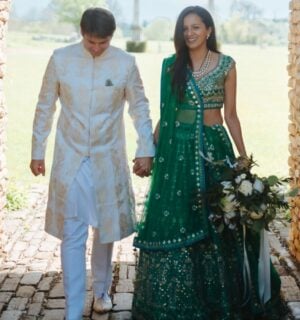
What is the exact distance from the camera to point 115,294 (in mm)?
5086

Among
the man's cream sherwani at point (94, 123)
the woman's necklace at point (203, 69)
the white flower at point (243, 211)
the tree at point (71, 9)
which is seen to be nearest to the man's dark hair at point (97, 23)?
the man's cream sherwani at point (94, 123)

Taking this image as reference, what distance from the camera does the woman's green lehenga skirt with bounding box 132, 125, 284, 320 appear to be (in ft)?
14.7

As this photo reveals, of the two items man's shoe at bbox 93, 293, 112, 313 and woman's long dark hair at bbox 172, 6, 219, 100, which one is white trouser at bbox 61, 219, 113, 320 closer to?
man's shoe at bbox 93, 293, 112, 313

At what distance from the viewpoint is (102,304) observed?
4.75m

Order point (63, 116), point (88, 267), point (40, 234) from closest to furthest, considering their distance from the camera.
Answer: point (63, 116) → point (88, 267) → point (40, 234)

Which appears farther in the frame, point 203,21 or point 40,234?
point 40,234

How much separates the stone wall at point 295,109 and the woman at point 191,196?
1.22 meters

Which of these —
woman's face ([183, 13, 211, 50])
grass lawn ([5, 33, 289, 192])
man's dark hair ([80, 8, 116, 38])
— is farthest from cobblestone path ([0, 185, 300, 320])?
grass lawn ([5, 33, 289, 192])

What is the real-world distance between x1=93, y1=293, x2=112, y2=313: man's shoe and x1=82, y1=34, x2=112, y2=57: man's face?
1566 millimetres

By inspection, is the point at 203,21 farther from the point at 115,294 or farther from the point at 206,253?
the point at 115,294

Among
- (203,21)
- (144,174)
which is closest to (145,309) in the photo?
(144,174)

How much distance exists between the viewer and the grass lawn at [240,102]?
37.0ft

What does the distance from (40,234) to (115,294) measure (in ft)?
6.06

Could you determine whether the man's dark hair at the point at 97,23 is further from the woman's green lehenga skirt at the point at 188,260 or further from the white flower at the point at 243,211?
the white flower at the point at 243,211
